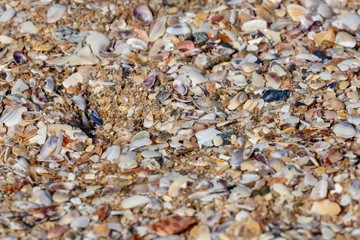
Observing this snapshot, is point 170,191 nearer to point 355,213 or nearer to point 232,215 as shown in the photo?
point 232,215

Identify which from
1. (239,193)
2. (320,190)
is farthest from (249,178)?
(320,190)

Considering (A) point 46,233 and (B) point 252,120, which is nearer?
(A) point 46,233

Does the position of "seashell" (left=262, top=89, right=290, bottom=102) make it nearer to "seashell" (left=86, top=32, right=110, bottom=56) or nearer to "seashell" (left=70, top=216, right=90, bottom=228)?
"seashell" (left=86, top=32, right=110, bottom=56)

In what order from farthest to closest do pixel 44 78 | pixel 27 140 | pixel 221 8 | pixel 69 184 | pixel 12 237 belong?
1. pixel 221 8
2. pixel 44 78
3. pixel 27 140
4. pixel 69 184
5. pixel 12 237

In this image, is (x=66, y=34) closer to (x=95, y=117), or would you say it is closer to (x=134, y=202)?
(x=95, y=117)

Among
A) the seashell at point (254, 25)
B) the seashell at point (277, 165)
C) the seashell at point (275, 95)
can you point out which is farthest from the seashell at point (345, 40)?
the seashell at point (277, 165)

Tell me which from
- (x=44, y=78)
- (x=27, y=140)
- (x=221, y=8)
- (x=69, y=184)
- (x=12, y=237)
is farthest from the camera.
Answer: (x=221, y=8)

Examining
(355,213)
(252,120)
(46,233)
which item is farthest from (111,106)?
(355,213)
